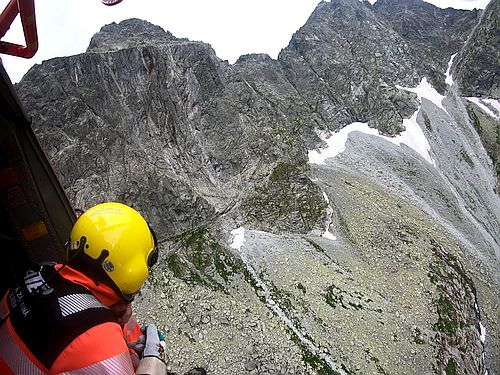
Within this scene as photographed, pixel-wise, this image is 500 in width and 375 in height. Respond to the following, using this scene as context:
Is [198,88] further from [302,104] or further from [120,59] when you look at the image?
[302,104]

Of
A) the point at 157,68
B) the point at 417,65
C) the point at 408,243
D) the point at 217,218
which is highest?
the point at 417,65

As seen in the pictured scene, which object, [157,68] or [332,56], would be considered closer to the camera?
[157,68]

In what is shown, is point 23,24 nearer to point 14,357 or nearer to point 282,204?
point 14,357

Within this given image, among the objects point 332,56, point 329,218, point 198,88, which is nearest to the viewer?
point 329,218

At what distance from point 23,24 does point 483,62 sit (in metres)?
125

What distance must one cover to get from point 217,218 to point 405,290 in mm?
18955

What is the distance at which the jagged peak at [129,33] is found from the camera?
72.2 metres

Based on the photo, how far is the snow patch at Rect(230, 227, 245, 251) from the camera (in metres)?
37.6

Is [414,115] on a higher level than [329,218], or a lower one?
higher

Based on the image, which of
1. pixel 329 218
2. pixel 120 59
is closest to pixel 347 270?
pixel 329 218

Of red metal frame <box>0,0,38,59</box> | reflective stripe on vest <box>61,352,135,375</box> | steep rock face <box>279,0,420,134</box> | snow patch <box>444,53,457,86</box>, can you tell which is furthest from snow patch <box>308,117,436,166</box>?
reflective stripe on vest <box>61,352,135,375</box>

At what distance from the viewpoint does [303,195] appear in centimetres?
4831

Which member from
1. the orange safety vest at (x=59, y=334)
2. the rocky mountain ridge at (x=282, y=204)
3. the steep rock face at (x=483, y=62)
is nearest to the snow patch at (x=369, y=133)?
the rocky mountain ridge at (x=282, y=204)

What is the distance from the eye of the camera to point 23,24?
5.31 meters
